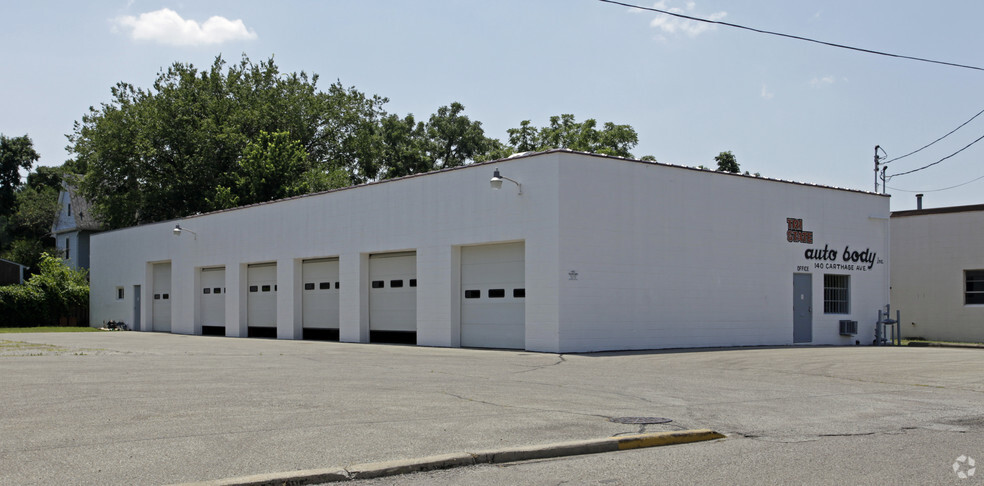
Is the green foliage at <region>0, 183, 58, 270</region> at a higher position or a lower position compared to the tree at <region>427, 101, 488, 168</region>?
lower

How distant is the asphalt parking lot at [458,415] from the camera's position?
294 inches

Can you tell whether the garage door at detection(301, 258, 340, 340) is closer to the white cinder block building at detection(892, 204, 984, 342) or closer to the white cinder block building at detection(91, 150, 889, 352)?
the white cinder block building at detection(91, 150, 889, 352)

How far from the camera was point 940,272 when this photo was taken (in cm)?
3391

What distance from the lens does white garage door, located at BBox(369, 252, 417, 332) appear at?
87.2ft

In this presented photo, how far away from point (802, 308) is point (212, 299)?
77.5ft

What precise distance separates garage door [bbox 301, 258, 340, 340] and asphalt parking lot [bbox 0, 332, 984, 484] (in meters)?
11.2

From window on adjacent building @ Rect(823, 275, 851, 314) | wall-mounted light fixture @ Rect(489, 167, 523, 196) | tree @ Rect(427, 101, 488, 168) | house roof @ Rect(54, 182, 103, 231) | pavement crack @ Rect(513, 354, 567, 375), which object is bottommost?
pavement crack @ Rect(513, 354, 567, 375)

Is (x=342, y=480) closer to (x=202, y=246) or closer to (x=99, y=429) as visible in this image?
(x=99, y=429)

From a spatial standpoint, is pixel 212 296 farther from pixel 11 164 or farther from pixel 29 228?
pixel 11 164

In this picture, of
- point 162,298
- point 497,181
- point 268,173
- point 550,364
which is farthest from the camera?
point 268,173

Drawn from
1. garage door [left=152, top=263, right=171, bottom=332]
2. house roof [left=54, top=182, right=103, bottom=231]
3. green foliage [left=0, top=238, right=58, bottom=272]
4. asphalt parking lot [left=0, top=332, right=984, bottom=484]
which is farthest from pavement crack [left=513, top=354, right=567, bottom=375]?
green foliage [left=0, top=238, right=58, bottom=272]

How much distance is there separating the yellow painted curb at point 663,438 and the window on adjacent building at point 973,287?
2876 cm

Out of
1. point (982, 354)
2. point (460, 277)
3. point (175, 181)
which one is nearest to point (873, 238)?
point (982, 354)

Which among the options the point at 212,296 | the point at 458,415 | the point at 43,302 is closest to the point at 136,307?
the point at 212,296
